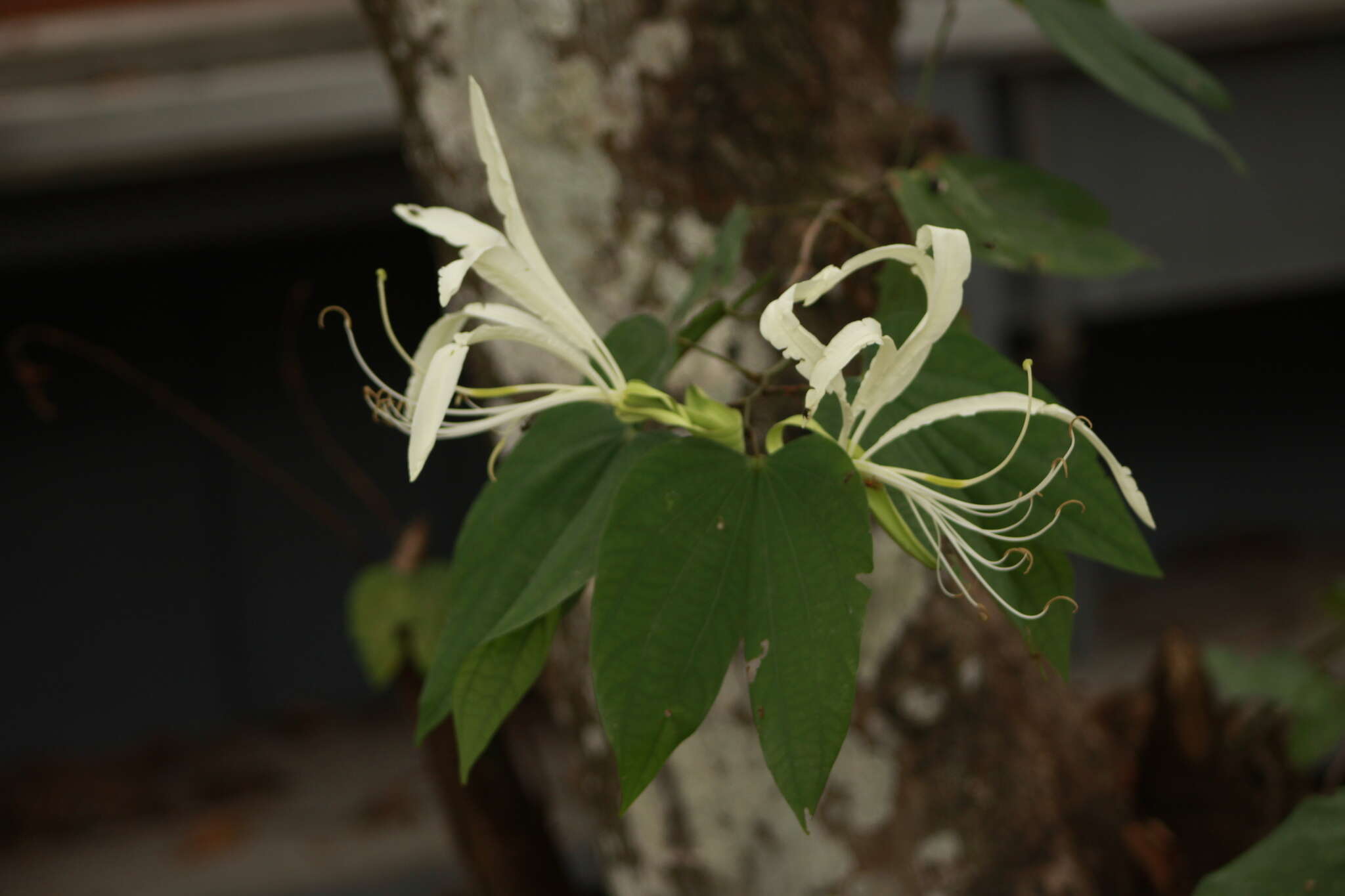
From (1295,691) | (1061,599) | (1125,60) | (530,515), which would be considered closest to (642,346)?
(530,515)

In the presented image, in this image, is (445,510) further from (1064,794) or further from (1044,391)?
(1044,391)

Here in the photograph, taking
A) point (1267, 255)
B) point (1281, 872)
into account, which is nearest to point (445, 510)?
point (1267, 255)

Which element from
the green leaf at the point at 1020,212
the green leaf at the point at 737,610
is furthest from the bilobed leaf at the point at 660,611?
the green leaf at the point at 1020,212

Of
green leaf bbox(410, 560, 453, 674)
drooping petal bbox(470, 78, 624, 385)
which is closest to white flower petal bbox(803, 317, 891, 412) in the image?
drooping petal bbox(470, 78, 624, 385)

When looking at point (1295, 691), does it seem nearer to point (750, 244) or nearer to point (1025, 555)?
point (750, 244)

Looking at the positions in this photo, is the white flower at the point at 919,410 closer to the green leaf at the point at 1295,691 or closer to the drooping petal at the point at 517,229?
the drooping petal at the point at 517,229

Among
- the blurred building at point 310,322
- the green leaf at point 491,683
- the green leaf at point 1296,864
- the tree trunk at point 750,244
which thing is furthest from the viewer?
the blurred building at point 310,322

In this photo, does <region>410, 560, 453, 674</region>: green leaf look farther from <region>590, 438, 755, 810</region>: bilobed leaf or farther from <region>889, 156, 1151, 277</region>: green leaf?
<region>590, 438, 755, 810</region>: bilobed leaf

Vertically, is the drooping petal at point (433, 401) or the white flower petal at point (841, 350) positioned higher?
the drooping petal at point (433, 401)
